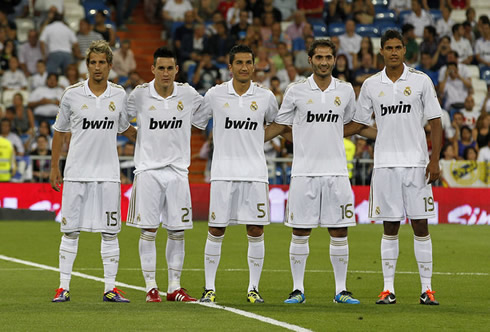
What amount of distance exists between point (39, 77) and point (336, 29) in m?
7.74

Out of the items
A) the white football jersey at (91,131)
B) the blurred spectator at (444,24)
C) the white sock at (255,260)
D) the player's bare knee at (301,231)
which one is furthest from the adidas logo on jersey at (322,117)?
the blurred spectator at (444,24)

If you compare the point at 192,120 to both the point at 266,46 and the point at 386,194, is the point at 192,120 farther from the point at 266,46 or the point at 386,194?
the point at 266,46

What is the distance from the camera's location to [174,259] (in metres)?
10.9

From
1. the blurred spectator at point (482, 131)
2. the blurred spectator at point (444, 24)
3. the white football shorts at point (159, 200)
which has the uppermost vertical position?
the blurred spectator at point (444, 24)

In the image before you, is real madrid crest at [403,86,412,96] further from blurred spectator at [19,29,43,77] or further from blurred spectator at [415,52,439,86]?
blurred spectator at [415,52,439,86]

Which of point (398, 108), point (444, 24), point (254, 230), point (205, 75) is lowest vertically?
point (254, 230)

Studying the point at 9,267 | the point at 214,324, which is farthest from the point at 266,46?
the point at 214,324

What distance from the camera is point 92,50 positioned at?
10898 millimetres

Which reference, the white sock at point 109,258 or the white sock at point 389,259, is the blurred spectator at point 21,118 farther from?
the white sock at point 389,259

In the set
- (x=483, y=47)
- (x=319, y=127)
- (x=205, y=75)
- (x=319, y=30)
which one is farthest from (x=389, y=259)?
(x=483, y=47)

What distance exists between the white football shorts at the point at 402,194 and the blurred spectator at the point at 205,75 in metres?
13.9

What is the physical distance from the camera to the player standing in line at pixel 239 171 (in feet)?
35.8

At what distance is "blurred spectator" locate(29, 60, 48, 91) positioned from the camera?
24328 mm

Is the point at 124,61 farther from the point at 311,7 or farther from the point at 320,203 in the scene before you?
the point at 320,203
